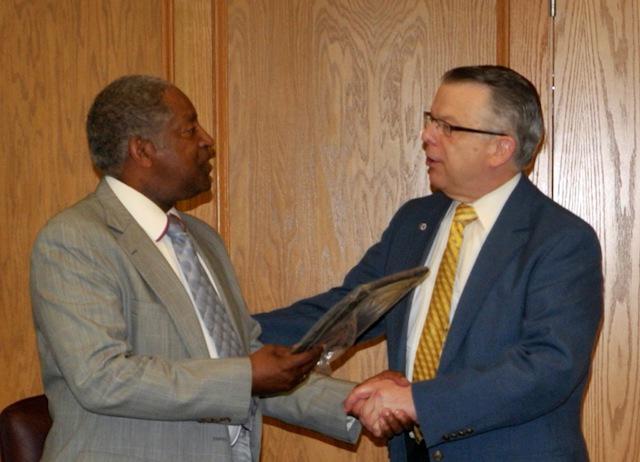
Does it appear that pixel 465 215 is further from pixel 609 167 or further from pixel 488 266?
pixel 609 167

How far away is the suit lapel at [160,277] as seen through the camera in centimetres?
253

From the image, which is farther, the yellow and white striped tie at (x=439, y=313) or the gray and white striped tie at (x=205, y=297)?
the yellow and white striped tie at (x=439, y=313)

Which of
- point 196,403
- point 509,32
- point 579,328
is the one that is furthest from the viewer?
point 509,32

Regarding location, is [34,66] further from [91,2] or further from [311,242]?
[311,242]

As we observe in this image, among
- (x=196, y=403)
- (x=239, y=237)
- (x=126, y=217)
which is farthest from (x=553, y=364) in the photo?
(x=239, y=237)

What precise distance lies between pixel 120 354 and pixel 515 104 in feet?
3.90

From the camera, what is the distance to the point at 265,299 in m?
3.51

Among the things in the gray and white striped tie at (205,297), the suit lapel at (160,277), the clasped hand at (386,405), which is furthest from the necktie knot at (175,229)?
the clasped hand at (386,405)

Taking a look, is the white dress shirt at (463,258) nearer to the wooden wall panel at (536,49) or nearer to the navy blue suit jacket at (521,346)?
the navy blue suit jacket at (521,346)

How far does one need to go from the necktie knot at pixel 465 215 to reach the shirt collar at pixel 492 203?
0.04ft

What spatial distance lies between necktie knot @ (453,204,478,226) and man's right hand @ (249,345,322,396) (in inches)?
22.7

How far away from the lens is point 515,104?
284cm

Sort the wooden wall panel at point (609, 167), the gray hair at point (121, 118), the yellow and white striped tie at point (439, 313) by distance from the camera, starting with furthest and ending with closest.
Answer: the wooden wall panel at point (609, 167)
the yellow and white striped tie at point (439, 313)
the gray hair at point (121, 118)

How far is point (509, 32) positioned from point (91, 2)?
4.30 ft
